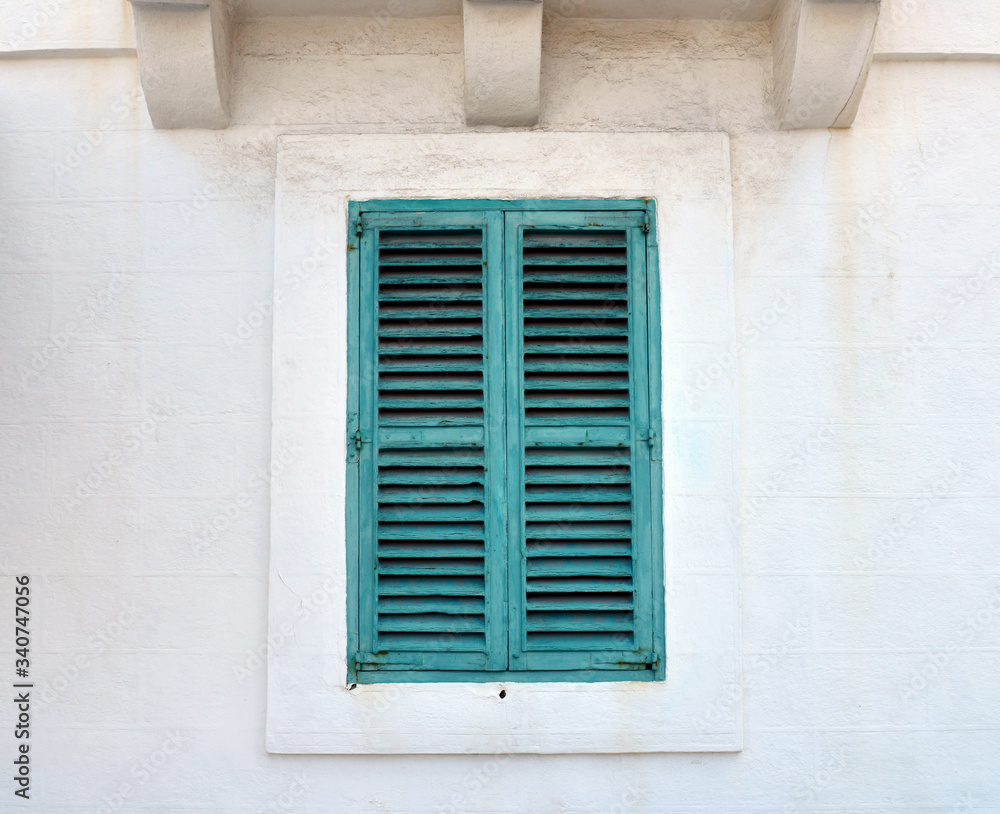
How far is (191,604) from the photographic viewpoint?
11.3 ft

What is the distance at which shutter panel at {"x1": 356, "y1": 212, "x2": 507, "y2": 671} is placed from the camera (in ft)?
11.3

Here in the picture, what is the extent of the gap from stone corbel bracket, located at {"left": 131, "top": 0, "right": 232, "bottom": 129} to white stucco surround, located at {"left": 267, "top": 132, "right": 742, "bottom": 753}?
0.36 m

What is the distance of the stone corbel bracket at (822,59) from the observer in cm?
342

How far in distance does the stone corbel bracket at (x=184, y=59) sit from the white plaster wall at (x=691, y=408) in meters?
0.11

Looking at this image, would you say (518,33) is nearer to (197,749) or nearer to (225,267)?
(225,267)

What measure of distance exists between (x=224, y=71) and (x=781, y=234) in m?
2.22

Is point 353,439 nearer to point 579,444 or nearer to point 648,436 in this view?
point 579,444

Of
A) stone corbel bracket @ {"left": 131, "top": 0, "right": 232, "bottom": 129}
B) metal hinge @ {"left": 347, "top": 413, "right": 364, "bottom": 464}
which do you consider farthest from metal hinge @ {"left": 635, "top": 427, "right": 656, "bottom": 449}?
stone corbel bracket @ {"left": 131, "top": 0, "right": 232, "bottom": 129}

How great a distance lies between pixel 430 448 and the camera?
3.50 meters

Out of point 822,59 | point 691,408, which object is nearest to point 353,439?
point 691,408

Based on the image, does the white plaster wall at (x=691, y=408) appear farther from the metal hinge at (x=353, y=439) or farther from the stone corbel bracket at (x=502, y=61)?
the metal hinge at (x=353, y=439)

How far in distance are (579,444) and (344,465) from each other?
0.88 metres

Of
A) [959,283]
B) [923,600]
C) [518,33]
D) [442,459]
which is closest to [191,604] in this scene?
[442,459]

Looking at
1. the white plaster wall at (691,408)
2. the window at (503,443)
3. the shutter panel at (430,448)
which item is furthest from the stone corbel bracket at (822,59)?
the shutter panel at (430,448)
